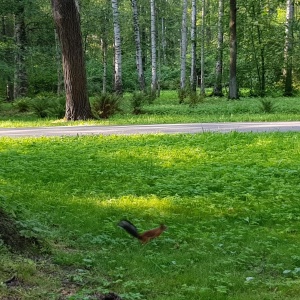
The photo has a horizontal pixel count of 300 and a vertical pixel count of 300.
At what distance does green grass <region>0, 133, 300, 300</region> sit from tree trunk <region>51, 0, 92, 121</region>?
5406 millimetres

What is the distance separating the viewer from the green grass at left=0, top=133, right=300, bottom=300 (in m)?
4.10

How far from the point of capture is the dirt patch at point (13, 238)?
4.36 m

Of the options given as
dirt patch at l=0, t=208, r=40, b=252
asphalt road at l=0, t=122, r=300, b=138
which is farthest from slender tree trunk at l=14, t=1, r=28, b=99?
dirt patch at l=0, t=208, r=40, b=252

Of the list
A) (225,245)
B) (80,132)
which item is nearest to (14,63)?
(80,132)

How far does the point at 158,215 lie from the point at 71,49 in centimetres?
1121

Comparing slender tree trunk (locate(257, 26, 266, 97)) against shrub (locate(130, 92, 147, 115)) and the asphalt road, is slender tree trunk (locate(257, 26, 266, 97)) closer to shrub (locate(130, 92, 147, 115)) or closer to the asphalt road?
shrub (locate(130, 92, 147, 115))

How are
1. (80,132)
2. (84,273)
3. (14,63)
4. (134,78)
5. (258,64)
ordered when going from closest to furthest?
1. (84,273)
2. (80,132)
3. (14,63)
4. (258,64)
5. (134,78)

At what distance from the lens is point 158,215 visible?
250 inches

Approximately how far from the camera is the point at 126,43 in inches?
2031

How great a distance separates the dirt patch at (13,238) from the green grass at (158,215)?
104 mm

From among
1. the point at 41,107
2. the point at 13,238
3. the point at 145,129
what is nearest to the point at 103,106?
the point at 41,107

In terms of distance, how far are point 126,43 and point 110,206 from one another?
46.6 m

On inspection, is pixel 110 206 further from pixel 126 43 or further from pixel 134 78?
pixel 126 43

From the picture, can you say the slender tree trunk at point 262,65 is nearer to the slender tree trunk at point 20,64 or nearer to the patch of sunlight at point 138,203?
the slender tree trunk at point 20,64
